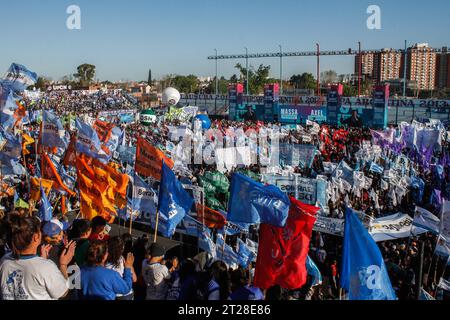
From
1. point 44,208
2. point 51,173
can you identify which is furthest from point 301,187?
point 44,208

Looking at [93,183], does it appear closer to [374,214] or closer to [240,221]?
[240,221]

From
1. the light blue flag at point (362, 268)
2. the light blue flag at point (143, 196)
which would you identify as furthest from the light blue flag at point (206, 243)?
the light blue flag at point (362, 268)

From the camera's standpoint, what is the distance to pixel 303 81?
10331 cm

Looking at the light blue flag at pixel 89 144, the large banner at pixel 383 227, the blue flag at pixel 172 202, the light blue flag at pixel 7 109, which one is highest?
the light blue flag at pixel 7 109

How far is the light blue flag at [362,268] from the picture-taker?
209 inches

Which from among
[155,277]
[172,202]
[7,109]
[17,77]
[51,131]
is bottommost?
[155,277]

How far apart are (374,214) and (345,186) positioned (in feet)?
4.26

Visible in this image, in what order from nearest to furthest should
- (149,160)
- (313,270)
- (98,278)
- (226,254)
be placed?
(98,278) → (313,270) → (226,254) → (149,160)

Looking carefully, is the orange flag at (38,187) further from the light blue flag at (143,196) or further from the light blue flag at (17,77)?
the light blue flag at (17,77)

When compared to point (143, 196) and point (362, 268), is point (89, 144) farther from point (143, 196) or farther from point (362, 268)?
point (362, 268)

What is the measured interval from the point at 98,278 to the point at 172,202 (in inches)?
157

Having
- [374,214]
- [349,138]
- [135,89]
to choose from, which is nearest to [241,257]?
[374,214]

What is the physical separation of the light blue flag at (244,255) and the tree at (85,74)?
9227cm
